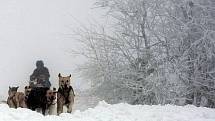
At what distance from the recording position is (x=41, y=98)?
1284 centimetres

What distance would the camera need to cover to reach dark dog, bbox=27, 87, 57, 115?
12.8m

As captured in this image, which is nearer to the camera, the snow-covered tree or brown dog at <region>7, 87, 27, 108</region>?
brown dog at <region>7, 87, 27, 108</region>

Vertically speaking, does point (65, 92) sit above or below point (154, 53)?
below

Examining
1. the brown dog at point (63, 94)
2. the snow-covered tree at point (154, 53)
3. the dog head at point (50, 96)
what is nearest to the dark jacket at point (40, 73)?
the snow-covered tree at point (154, 53)

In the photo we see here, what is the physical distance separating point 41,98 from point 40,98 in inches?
1.1

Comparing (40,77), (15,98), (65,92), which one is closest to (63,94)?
(65,92)

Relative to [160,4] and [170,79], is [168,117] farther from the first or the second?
[160,4]

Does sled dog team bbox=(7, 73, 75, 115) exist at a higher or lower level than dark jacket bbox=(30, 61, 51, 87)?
lower

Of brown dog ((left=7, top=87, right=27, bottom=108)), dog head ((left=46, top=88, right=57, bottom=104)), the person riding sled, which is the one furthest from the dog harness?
the person riding sled

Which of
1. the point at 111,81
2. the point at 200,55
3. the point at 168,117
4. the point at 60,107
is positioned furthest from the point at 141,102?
the point at 168,117

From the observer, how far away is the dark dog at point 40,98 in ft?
41.9

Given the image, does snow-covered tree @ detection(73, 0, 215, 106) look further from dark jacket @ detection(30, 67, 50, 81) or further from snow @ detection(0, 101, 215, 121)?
snow @ detection(0, 101, 215, 121)

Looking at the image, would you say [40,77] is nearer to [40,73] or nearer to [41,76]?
[41,76]

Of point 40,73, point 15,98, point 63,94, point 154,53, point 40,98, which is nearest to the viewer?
point 15,98
